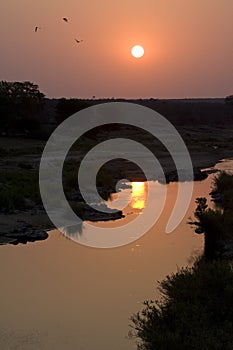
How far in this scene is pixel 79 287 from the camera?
14602 mm

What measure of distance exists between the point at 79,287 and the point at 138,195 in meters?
16.5

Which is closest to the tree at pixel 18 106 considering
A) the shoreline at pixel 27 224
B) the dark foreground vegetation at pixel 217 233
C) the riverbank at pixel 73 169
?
the riverbank at pixel 73 169

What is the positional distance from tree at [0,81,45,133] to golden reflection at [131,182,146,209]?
23.9m

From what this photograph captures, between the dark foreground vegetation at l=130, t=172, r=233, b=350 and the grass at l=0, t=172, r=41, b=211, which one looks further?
the grass at l=0, t=172, r=41, b=211

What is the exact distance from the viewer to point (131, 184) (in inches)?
1422

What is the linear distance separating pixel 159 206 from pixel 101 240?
779cm

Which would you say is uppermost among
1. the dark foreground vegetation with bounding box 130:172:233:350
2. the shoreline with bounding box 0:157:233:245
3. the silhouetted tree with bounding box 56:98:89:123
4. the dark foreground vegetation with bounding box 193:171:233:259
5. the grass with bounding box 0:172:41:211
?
the silhouetted tree with bounding box 56:98:89:123

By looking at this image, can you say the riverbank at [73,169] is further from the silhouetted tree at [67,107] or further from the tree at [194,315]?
the tree at [194,315]

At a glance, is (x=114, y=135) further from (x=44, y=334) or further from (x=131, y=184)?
(x=44, y=334)

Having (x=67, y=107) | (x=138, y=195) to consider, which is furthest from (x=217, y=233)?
(x=67, y=107)

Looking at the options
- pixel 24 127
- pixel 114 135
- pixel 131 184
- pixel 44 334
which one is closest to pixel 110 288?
pixel 44 334

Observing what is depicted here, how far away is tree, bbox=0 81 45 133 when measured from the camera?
5675 cm

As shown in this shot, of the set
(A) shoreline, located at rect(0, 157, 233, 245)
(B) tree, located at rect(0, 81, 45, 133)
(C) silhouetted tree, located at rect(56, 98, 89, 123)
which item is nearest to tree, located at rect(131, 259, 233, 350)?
(A) shoreline, located at rect(0, 157, 233, 245)

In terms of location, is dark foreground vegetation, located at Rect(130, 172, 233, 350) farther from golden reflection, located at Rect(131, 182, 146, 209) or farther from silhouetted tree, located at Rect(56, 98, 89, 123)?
silhouetted tree, located at Rect(56, 98, 89, 123)
